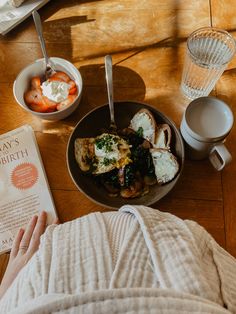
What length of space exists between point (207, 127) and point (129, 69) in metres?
0.25

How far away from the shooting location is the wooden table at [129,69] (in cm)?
64

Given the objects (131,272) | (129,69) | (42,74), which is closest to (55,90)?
(42,74)

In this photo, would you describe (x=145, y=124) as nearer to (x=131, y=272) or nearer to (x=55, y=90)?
(x=55, y=90)

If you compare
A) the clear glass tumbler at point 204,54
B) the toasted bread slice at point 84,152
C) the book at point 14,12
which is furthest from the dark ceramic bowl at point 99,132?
the book at point 14,12

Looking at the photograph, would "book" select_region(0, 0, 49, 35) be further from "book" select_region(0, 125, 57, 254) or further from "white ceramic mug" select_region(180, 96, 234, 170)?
"white ceramic mug" select_region(180, 96, 234, 170)

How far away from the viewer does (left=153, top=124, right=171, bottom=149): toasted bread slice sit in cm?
65

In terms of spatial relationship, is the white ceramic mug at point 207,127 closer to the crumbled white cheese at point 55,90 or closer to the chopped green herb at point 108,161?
the chopped green herb at point 108,161

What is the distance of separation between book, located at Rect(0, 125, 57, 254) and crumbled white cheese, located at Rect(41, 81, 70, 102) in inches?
3.4

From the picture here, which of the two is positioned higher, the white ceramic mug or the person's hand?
the white ceramic mug

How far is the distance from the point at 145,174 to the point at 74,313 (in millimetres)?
332

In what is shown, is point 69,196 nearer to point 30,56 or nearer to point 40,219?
point 40,219

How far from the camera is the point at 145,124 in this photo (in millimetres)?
673

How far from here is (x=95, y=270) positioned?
0.44 m

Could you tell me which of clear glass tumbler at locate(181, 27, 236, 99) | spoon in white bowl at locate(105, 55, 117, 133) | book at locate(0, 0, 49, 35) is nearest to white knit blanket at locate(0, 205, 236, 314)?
spoon in white bowl at locate(105, 55, 117, 133)
